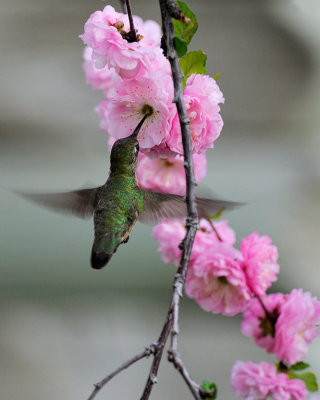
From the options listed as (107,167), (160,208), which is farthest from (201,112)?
(107,167)

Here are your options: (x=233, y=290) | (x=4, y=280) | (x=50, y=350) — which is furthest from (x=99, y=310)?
(x=233, y=290)

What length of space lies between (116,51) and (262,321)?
61cm

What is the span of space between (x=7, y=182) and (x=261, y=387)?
1.85m

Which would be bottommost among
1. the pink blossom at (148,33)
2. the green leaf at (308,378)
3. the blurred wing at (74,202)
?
the green leaf at (308,378)

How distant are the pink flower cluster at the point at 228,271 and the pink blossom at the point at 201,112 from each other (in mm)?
268

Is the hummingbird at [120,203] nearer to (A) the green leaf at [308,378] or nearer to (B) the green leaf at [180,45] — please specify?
(B) the green leaf at [180,45]

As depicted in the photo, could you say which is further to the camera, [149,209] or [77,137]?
[77,137]

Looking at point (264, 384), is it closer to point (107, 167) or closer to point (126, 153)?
point (126, 153)

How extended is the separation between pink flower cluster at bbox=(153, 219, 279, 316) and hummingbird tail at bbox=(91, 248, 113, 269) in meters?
0.30

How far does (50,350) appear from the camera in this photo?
247 centimetres

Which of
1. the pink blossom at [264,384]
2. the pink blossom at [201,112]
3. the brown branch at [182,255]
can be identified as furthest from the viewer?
the pink blossom at [264,384]

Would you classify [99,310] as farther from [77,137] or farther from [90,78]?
[90,78]

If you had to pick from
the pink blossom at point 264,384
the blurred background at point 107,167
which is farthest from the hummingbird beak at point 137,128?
the blurred background at point 107,167

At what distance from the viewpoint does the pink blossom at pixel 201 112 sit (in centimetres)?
78
